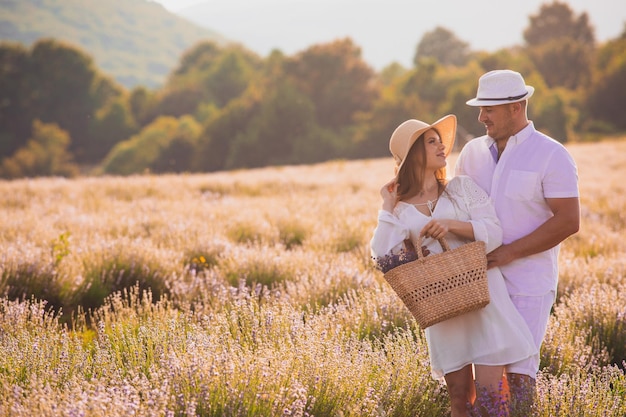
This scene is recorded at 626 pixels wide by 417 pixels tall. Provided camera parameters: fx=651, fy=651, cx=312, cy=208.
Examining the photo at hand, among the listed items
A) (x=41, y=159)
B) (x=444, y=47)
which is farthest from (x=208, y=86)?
(x=444, y=47)

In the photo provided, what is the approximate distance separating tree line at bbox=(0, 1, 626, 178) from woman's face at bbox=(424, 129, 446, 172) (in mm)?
37412

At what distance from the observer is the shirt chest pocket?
3.14m

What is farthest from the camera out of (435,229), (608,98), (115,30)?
(115,30)

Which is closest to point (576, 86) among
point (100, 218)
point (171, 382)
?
point (100, 218)

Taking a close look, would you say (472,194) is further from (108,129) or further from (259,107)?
(108,129)

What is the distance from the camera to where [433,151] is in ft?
10.7

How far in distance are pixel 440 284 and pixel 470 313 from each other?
345mm

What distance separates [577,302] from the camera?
4613 millimetres

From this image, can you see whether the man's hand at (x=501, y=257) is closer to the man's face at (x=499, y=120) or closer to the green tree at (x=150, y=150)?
the man's face at (x=499, y=120)

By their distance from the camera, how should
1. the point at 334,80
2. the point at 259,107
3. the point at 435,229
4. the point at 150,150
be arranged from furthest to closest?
the point at 334,80 < the point at 259,107 < the point at 150,150 < the point at 435,229

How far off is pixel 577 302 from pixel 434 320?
2.17m

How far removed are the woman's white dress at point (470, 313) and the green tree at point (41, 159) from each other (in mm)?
47922

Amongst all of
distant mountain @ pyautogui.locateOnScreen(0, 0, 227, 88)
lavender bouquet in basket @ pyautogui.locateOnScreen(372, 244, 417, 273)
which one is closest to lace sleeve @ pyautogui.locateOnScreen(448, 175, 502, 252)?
lavender bouquet in basket @ pyautogui.locateOnScreen(372, 244, 417, 273)

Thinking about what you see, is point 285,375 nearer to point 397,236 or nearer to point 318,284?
point 397,236
